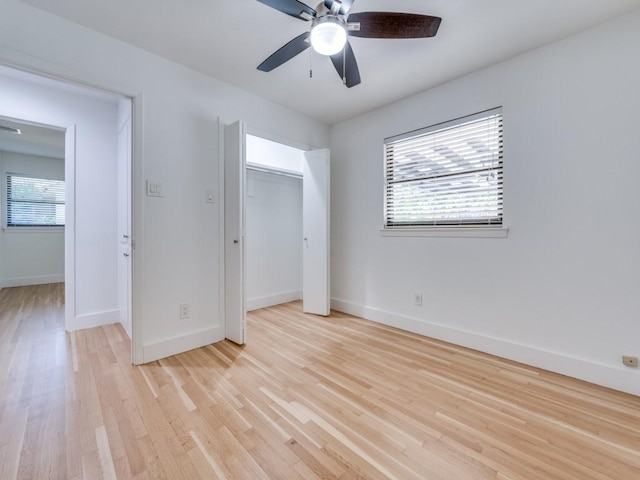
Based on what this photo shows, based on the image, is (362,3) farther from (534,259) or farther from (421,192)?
(534,259)

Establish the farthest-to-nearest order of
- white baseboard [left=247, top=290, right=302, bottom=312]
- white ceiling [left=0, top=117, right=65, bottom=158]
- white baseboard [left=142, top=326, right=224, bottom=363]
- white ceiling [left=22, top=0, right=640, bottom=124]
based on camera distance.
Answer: white ceiling [left=0, top=117, right=65, bottom=158] < white baseboard [left=247, top=290, right=302, bottom=312] < white baseboard [left=142, top=326, right=224, bottom=363] < white ceiling [left=22, top=0, right=640, bottom=124]

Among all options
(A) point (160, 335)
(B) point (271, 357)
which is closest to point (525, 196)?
(B) point (271, 357)

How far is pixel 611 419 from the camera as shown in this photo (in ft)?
5.17

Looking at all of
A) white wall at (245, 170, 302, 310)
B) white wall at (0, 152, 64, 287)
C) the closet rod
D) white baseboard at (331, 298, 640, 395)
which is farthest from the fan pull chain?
white wall at (0, 152, 64, 287)

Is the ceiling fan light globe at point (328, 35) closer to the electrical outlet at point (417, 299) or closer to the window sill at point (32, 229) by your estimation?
the electrical outlet at point (417, 299)

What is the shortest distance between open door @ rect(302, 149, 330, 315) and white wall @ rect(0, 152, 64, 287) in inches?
208

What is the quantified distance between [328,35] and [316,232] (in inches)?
88.8

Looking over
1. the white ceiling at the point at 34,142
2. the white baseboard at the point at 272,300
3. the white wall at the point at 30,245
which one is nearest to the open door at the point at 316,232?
the white baseboard at the point at 272,300

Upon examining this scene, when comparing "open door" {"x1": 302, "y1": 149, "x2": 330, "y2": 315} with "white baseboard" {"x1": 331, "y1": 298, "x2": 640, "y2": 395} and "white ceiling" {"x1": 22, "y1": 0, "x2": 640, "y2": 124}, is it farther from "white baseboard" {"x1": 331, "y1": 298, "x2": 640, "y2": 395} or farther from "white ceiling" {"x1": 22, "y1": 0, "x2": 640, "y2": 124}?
"white ceiling" {"x1": 22, "y1": 0, "x2": 640, "y2": 124}

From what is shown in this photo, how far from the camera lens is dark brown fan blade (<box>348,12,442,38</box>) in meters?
1.49

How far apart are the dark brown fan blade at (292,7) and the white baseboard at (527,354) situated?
2710mm

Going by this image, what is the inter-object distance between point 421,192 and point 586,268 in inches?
55.6

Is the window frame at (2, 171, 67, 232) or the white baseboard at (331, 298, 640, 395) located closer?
the white baseboard at (331, 298, 640, 395)

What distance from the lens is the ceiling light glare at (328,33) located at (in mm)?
1459
